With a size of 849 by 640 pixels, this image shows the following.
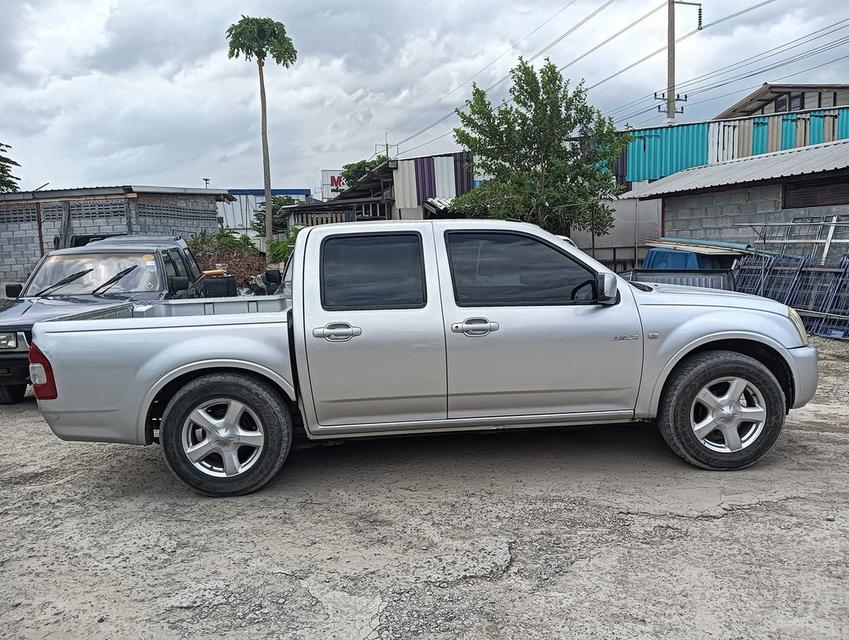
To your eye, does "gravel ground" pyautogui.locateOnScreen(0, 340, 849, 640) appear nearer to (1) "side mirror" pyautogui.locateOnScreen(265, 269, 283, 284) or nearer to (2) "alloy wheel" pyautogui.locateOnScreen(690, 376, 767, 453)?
(2) "alloy wheel" pyautogui.locateOnScreen(690, 376, 767, 453)

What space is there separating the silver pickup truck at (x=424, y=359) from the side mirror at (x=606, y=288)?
0.01m

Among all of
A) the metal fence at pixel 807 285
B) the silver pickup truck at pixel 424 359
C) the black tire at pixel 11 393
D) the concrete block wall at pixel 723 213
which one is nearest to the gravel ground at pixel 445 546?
the silver pickup truck at pixel 424 359

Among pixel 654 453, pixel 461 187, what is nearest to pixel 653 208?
pixel 461 187

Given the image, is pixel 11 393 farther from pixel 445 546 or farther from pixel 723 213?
pixel 723 213

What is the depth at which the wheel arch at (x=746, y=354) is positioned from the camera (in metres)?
4.55

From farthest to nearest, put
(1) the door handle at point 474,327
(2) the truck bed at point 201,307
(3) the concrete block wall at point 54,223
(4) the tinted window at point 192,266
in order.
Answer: (3) the concrete block wall at point 54,223 → (4) the tinted window at point 192,266 → (2) the truck bed at point 201,307 → (1) the door handle at point 474,327

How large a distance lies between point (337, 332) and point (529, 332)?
1.25 metres

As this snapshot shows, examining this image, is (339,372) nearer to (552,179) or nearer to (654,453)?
(654,453)

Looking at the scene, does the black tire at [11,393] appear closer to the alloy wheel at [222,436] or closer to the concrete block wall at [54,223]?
the alloy wheel at [222,436]

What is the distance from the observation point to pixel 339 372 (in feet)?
14.3

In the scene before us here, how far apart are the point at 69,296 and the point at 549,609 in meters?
6.72

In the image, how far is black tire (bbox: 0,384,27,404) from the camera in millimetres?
7469

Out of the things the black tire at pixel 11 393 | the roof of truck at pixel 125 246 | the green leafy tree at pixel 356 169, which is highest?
the green leafy tree at pixel 356 169

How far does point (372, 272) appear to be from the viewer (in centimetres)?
459
